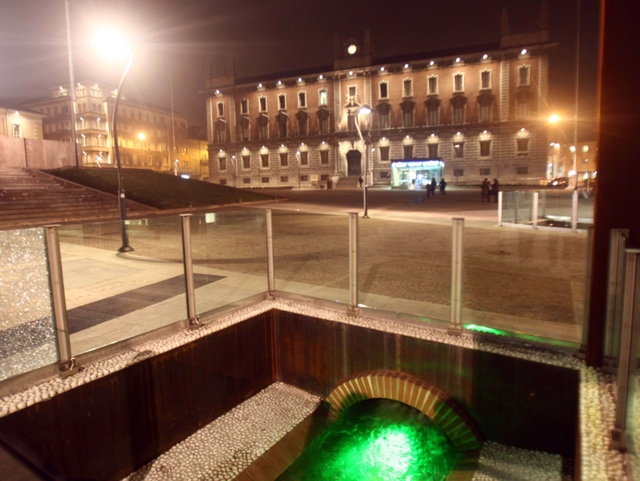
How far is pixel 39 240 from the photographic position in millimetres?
3973

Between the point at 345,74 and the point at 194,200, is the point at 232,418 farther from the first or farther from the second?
the point at 345,74

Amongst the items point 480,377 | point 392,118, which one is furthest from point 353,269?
point 392,118

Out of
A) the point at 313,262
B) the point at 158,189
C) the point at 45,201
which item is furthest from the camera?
the point at 158,189

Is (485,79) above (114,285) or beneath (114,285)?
above

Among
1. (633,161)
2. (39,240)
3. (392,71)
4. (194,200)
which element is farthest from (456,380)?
(392,71)

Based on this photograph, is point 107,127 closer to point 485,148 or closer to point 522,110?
point 485,148

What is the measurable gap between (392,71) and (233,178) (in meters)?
34.7

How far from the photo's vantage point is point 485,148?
6594 cm

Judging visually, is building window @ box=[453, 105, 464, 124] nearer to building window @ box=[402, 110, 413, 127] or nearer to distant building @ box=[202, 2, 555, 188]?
distant building @ box=[202, 2, 555, 188]

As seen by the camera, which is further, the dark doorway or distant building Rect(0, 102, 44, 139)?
the dark doorway

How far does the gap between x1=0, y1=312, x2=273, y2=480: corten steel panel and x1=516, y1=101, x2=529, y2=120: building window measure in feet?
225

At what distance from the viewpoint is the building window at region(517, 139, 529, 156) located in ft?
208

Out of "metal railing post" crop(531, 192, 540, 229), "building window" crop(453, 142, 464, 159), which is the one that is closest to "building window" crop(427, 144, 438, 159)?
"building window" crop(453, 142, 464, 159)

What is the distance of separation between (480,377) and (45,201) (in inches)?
871
